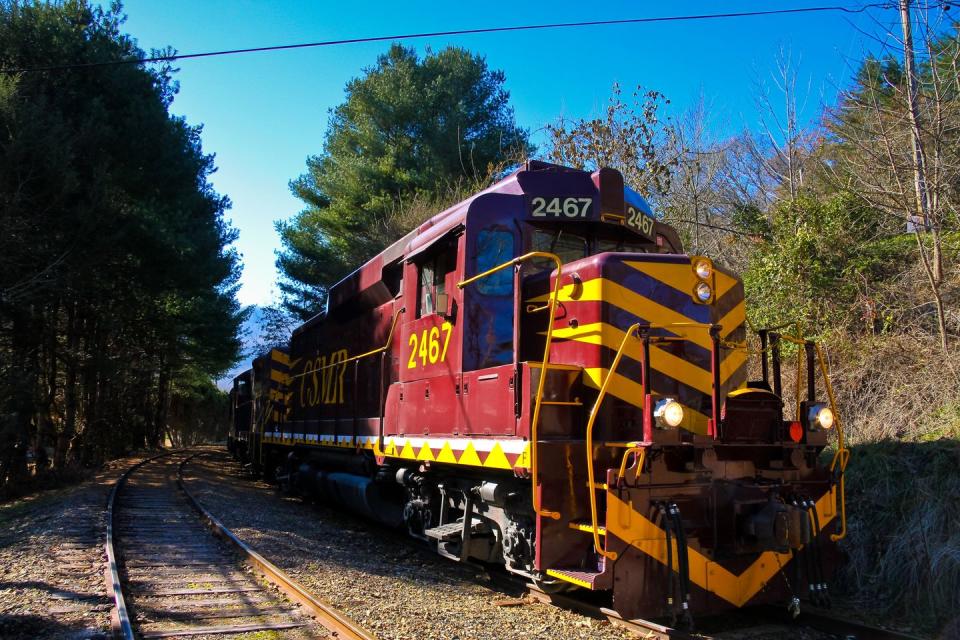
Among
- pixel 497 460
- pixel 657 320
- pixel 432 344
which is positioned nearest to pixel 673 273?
pixel 657 320

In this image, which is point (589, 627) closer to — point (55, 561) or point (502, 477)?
point (502, 477)

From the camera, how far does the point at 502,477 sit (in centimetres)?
561

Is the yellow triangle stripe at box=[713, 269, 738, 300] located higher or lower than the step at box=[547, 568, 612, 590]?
higher

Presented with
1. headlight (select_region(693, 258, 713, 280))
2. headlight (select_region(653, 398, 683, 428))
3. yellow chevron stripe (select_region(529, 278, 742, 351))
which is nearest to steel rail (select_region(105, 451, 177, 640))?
headlight (select_region(653, 398, 683, 428))

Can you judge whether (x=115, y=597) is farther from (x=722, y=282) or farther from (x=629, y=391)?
(x=722, y=282)

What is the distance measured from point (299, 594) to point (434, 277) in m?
3.05

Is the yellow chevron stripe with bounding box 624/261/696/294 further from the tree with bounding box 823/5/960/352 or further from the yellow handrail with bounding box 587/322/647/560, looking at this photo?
the tree with bounding box 823/5/960/352

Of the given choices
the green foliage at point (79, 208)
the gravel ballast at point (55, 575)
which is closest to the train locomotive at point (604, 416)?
the gravel ballast at point (55, 575)

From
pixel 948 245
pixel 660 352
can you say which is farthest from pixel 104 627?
pixel 948 245

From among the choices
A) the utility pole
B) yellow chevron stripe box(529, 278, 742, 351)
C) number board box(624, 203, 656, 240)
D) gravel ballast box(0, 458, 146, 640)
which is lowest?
gravel ballast box(0, 458, 146, 640)

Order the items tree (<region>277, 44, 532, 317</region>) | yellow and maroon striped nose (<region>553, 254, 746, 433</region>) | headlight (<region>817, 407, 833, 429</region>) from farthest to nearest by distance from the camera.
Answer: tree (<region>277, 44, 532, 317</region>) < headlight (<region>817, 407, 833, 429</region>) < yellow and maroon striped nose (<region>553, 254, 746, 433</region>)

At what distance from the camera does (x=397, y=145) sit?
79.0 ft

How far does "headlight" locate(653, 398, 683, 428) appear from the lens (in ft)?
14.8

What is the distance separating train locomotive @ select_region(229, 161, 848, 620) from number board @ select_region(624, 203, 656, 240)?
0.05 feet
